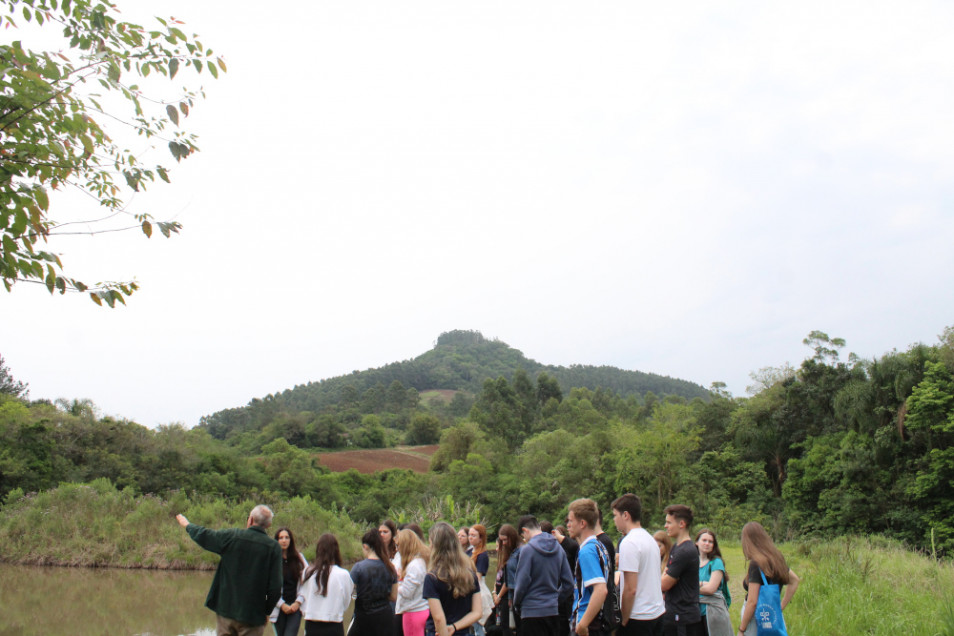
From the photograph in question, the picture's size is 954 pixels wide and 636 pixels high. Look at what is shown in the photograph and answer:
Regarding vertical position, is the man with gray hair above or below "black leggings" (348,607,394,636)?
above

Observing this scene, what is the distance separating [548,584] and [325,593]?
189 cm

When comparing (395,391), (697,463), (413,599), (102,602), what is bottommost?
(102,602)

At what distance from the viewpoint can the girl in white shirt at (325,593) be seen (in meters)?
5.25

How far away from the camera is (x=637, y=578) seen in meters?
4.36

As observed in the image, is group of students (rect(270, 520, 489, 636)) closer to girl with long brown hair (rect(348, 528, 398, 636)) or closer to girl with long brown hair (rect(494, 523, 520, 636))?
girl with long brown hair (rect(348, 528, 398, 636))

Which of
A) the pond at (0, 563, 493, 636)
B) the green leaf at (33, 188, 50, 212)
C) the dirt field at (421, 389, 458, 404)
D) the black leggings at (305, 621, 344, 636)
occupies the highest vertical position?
the dirt field at (421, 389, 458, 404)

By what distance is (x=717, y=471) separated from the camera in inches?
1344

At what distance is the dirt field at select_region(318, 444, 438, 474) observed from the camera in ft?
167

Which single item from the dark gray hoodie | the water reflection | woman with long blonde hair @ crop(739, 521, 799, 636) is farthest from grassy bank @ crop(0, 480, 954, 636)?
the dark gray hoodie

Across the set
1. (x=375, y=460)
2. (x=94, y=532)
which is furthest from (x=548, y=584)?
(x=375, y=460)

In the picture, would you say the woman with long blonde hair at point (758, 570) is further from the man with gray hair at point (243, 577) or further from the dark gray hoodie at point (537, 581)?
the man with gray hair at point (243, 577)

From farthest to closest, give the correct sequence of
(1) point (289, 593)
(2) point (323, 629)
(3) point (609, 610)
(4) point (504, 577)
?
(4) point (504, 577) → (1) point (289, 593) → (2) point (323, 629) → (3) point (609, 610)

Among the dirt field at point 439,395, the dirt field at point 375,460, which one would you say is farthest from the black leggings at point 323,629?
the dirt field at point 439,395

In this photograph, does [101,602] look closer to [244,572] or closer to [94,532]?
[94,532]
